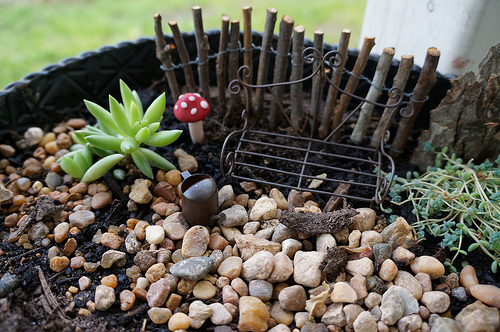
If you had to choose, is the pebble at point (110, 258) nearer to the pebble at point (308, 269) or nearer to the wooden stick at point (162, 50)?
the pebble at point (308, 269)

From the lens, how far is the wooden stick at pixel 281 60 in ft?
6.83

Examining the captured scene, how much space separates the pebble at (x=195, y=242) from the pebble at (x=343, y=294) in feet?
1.84

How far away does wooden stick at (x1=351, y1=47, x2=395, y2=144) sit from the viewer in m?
2.03

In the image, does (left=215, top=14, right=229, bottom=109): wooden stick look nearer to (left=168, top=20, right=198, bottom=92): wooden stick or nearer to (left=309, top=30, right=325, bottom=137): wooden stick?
(left=168, top=20, right=198, bottom=92): wooden stick

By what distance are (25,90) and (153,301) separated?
1525 millimetres

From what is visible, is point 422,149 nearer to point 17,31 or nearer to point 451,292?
point 451,292

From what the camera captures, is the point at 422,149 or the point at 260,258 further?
the point at 422,149

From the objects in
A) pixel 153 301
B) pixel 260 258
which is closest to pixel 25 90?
pixel 153 301

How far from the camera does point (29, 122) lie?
239 centimetres

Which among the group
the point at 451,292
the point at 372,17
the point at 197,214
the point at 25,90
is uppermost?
the point at 372,17

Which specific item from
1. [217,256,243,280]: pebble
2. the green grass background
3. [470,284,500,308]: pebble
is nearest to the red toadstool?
[217,256,243,280]: pebble

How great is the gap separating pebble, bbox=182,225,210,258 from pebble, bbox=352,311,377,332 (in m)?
0.67

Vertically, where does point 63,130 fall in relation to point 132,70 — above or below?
below

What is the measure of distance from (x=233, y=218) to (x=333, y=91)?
891mm
